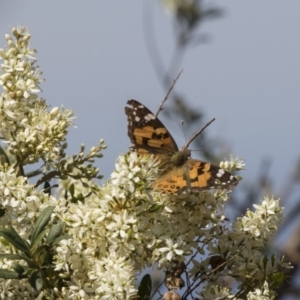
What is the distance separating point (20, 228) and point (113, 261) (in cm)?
52

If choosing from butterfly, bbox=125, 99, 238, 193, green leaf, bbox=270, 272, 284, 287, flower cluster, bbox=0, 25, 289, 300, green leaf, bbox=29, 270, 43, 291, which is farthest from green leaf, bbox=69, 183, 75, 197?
green leaf, bbox=270, 272, 284, 287

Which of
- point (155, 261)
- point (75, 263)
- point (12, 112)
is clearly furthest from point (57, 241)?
point (12, 112)

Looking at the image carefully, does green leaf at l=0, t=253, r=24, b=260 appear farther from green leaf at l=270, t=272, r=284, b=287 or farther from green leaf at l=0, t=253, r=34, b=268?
green leaf at l=270, t=272, r=284, b=287

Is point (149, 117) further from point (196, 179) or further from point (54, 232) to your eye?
point (54, 232)

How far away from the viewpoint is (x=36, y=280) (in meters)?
3.42

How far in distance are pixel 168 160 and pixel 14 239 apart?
1.03 meters

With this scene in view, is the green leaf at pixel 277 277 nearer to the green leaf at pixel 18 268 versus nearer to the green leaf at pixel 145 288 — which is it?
the green leaf at pixel 145 288

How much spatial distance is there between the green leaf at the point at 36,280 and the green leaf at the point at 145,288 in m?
0.39

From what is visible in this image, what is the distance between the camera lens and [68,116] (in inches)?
153

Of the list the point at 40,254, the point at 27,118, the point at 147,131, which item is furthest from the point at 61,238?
the point at 147,131

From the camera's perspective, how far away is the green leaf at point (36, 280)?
3.38 m

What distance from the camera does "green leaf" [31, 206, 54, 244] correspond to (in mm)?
3447

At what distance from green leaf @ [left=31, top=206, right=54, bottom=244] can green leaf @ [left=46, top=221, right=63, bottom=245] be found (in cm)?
4

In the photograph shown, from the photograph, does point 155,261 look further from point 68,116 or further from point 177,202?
point 68,116
